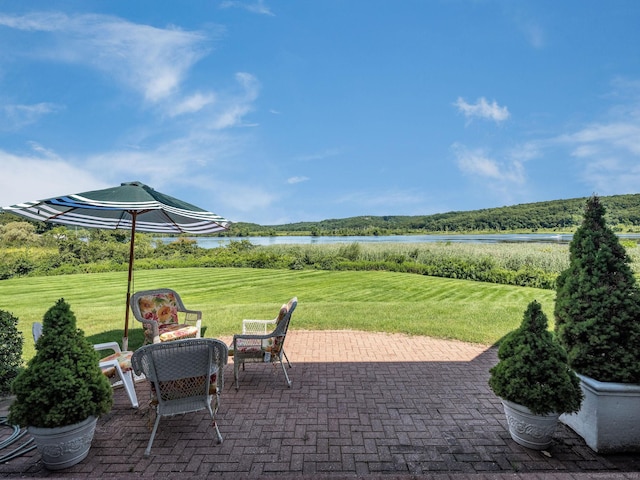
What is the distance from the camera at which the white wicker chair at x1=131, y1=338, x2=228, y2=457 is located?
260 centimetres

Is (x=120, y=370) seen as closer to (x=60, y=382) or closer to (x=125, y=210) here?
(x=60, y=382)

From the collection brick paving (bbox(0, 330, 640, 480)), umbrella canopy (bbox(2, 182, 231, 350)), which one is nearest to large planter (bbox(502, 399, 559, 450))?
brick paving (bbox(0, 330, 640, 480))

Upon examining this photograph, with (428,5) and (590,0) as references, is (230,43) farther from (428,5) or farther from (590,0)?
(590,0)

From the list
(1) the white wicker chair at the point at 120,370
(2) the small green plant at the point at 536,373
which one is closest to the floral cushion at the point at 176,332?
(1) the white wicker chair at the point at 120,370

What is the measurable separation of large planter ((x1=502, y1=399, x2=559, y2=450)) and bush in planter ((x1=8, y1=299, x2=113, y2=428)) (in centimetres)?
322

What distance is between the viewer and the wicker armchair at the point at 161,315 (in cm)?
464

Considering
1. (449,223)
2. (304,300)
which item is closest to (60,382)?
(304,300)

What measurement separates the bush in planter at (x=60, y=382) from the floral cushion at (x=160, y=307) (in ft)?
8.54

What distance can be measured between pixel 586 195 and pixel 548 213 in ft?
68.2

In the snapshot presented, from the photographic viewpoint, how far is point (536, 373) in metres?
2.49

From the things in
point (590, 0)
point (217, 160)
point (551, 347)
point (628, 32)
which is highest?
point (590, 0)

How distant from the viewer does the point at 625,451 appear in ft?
8.31

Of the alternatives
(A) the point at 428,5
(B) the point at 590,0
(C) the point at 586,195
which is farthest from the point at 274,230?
(C) the point at 586,195

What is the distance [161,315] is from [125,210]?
6.56ft
